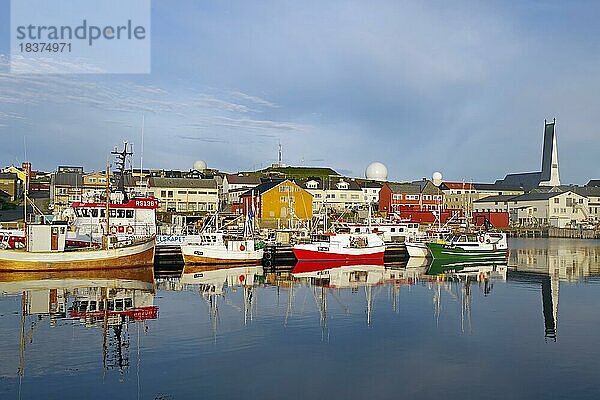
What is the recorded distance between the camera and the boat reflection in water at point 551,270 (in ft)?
68.2

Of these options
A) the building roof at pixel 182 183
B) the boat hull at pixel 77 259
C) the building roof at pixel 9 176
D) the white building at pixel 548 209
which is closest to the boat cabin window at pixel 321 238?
the boat hull at pixel 77 259

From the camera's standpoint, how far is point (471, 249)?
38.5 m

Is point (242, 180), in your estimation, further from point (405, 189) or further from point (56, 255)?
point (56, 255)

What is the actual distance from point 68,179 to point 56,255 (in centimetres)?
4668

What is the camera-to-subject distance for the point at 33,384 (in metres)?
11.8

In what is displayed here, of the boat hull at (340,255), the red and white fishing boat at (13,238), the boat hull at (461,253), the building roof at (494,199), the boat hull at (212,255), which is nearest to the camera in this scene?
the red and white fishing boat at (13,238)

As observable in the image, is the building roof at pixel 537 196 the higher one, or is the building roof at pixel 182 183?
the building roof at pixel 182 183

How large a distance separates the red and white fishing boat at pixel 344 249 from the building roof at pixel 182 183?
122ft

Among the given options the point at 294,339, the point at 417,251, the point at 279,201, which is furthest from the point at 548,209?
the point at 294,339

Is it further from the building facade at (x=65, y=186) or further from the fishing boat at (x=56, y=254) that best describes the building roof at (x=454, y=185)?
the fishing boat at (x=56, y=254)

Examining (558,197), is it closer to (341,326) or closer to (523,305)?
(523,305)

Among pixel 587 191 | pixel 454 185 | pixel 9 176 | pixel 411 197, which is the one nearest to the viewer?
pixel 9 176

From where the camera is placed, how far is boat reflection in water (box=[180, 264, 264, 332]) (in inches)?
808

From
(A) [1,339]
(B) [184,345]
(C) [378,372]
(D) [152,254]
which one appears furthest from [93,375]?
(D) [152,254]
